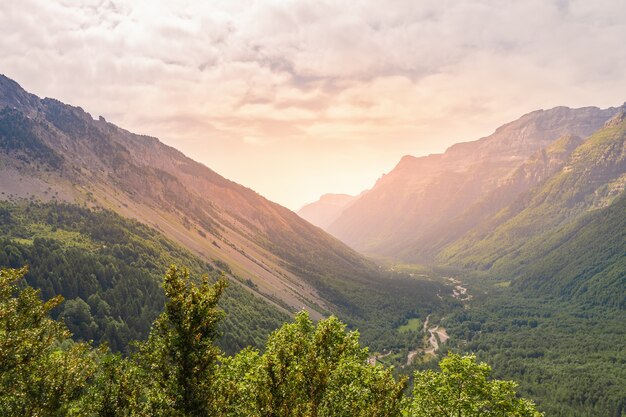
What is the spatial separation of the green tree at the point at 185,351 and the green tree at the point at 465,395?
2411cm

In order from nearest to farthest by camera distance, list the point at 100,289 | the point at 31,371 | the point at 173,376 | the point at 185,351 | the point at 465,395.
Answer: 1. the point at 185,351
2. the point at 173,376
3. the point at 31,371
4. the point at 465,395
5. the point at 100,289

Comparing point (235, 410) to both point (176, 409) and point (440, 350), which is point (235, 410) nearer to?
point (176, 409)

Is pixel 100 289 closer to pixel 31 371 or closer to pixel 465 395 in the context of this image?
pixel 31 371

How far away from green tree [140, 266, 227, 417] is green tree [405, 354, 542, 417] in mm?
24110

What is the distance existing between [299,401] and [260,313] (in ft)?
578

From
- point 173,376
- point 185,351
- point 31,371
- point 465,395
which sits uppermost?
point 185,351

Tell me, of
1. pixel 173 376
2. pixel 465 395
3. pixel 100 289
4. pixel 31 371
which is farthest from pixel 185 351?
pixel 100 289

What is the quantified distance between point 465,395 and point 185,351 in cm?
2930

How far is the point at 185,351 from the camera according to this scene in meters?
22.1

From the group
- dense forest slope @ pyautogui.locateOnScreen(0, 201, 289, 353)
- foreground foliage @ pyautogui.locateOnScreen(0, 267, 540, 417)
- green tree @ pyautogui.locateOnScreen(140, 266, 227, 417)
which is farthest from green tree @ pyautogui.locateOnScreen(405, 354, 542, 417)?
dense forest slope @ pyautogui.locateOnScreen(0, 201, 289, 353)

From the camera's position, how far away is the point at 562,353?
17675 centimetres

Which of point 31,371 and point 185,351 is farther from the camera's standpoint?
point 31,371

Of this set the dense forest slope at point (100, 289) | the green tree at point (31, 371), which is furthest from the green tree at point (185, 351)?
the dense forest slope at point (100, 289)

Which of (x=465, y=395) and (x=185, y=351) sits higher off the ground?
(x=185, y=351)
